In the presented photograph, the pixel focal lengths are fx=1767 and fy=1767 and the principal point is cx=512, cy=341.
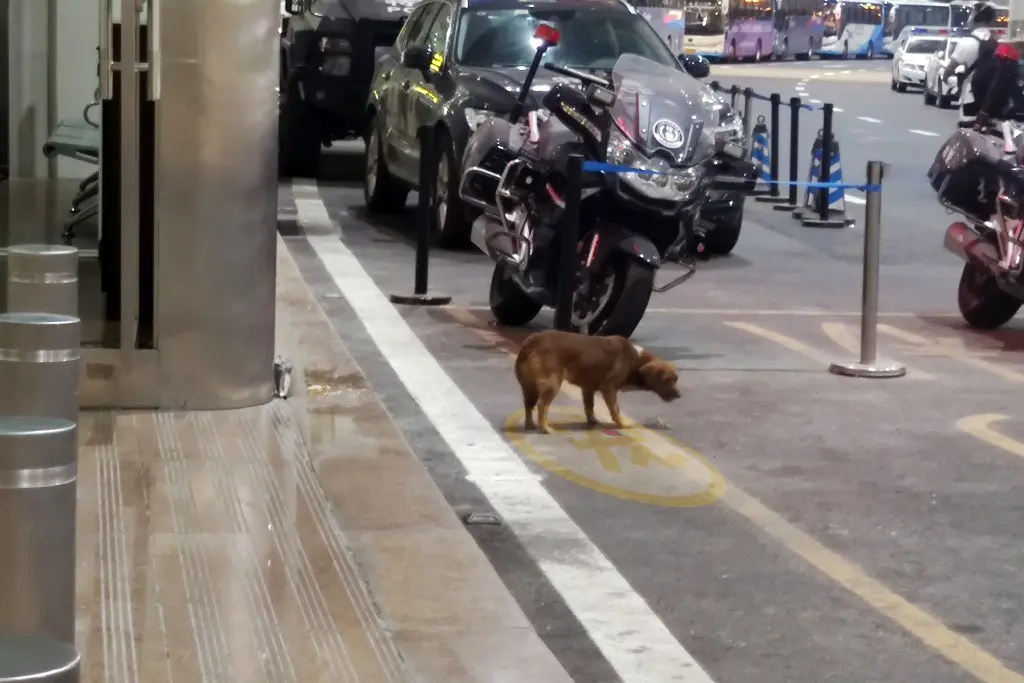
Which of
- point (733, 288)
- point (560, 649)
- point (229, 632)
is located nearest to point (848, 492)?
point (560, 649)

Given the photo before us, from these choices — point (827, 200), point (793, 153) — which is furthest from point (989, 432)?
point (793, 153)

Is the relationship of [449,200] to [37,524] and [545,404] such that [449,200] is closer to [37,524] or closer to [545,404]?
[545,404]

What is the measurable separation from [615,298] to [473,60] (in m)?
5.25

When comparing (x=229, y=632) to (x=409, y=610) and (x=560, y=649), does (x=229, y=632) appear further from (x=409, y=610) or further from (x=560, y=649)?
(x=560, y=649)

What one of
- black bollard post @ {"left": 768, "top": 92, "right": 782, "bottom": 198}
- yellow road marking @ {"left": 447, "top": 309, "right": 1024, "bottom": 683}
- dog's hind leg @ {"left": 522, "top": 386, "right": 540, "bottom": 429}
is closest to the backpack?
black bollard post @ {"left": 768, "top": 92, "right": 782, "bottom": 198}

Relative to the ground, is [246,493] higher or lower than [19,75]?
lower

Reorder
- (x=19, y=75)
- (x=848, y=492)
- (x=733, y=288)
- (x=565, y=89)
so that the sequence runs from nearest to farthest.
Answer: (x=848, y=492) < (x=565, y=89) < (x=733, y=288) < (x=19, y=75)

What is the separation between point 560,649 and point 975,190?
254 inches

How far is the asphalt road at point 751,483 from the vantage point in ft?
16.6

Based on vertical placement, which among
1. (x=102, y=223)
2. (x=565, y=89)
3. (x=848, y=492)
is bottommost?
(x=848, y=492)

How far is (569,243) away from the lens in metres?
8.93

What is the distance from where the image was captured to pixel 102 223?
27.5ft

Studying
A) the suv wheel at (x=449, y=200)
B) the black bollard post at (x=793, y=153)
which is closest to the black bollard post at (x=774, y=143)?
the black bollard post at (x=793, y=153)

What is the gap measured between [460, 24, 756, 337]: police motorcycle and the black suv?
3.18m
